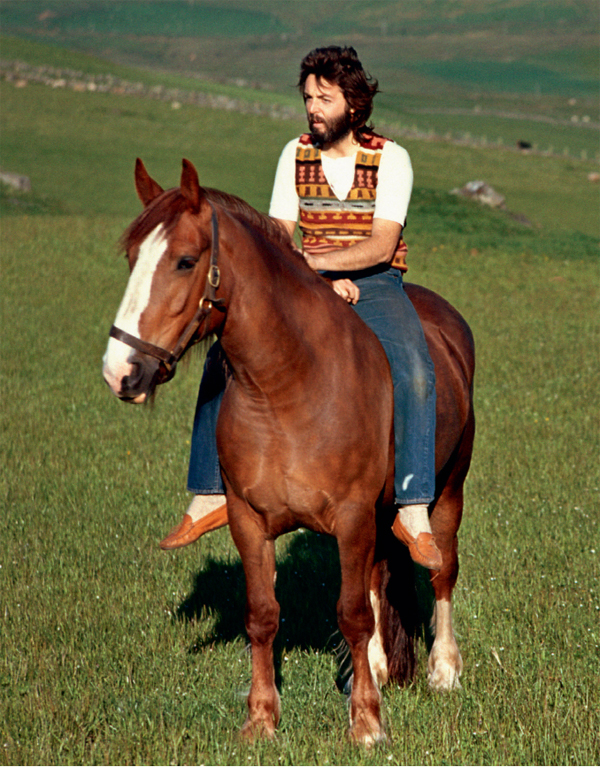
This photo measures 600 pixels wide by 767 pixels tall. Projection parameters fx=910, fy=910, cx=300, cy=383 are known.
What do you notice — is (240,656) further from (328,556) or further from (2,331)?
(2,331)

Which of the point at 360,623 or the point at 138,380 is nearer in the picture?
the point at 138,380

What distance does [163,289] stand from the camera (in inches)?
143

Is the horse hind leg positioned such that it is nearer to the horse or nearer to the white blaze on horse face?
the horse

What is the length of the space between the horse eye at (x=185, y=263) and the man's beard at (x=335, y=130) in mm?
1610

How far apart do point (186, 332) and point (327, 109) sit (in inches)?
71.5

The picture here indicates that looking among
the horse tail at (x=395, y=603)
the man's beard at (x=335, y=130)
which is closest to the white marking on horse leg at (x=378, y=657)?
the horse tail at (x=395, y=603)

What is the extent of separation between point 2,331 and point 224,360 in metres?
12.0

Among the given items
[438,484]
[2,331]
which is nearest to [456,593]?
[438,484]

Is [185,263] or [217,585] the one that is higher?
[185,263]

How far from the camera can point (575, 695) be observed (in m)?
5.05

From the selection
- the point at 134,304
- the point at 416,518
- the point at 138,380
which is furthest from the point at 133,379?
the point at 416,518

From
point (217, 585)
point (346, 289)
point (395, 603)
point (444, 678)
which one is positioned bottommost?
point (217, 585)

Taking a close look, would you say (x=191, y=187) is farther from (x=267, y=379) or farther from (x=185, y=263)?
(x=267, y=379)

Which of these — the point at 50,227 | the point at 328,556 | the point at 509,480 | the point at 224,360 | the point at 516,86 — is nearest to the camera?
the point at 224,360
